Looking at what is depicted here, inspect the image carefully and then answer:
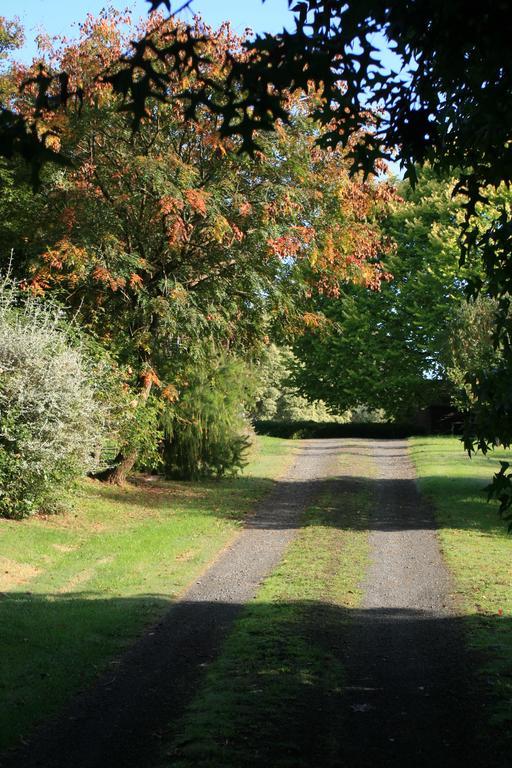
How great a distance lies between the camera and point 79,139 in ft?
62.9

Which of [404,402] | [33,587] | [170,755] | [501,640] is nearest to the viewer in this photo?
[170,755]

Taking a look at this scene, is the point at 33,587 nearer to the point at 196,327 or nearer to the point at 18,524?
the point at 18,524

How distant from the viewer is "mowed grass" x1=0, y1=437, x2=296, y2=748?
758cm

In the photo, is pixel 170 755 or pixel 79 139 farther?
pixel 79 139

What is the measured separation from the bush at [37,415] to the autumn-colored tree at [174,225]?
93.8 inches

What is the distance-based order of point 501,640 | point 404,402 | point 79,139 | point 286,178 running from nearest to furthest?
point 501,640
point 79,139
point 286,178
point 404,402

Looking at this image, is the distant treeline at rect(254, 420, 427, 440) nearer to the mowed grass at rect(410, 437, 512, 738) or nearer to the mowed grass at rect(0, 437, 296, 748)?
the mowed grass at rect(410, 437, 512, 738)

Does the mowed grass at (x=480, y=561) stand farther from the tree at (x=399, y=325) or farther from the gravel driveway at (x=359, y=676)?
the tree at (x=399, y=325)

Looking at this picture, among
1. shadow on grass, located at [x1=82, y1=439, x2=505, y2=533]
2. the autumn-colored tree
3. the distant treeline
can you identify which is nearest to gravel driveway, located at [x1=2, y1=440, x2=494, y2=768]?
shadow on grass, located at [x1=82, y1=439, x2=505, y2=533]

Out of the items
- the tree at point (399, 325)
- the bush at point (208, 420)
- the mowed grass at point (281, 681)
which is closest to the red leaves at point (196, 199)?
the bush at point (208, 420)

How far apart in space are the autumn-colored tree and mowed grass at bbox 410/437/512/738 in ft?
20.5

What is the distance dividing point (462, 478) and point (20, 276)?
13.5 m

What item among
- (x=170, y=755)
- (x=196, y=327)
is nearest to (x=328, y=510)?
Answer: (x=196, y=327)

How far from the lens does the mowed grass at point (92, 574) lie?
758 centimetres
